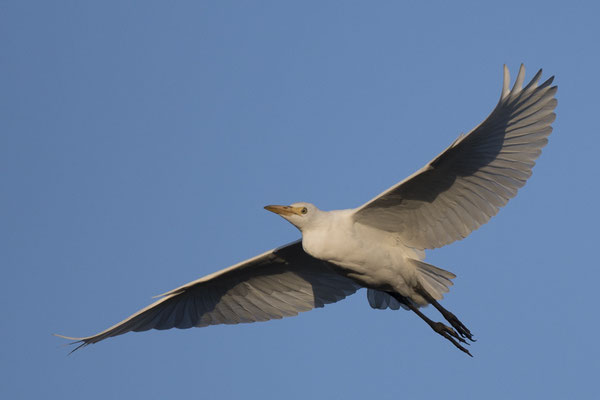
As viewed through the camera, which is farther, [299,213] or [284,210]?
[284,210]

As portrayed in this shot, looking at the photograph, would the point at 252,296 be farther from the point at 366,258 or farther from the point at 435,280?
the point at 435,280

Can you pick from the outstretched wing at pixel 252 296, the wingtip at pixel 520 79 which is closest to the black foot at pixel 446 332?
the outstretched wing at pixel 252 296

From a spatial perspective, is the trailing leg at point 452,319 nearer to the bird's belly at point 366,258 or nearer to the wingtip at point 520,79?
the bird's belly at point 366,258

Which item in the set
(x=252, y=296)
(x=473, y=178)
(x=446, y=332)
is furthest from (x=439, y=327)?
(x=252, y=296)

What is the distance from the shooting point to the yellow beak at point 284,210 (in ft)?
43.4

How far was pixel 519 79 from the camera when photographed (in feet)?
39.5

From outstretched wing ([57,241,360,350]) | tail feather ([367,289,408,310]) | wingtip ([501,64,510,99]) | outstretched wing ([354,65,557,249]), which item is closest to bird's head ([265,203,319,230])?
outstretched wing ([354,65,557,249])

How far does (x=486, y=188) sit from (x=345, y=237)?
2.00m

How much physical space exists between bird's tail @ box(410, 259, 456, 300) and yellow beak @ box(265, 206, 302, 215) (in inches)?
74.3

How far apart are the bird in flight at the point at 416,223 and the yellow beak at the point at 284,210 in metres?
0.01

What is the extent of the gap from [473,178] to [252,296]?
415cm

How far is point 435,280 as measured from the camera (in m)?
13.5

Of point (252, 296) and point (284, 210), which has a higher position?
point (284, 210)

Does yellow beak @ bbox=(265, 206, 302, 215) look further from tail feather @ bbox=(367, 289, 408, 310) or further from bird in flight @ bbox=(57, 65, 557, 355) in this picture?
tail feather @ bbox=(367, 289, 408, 310)
